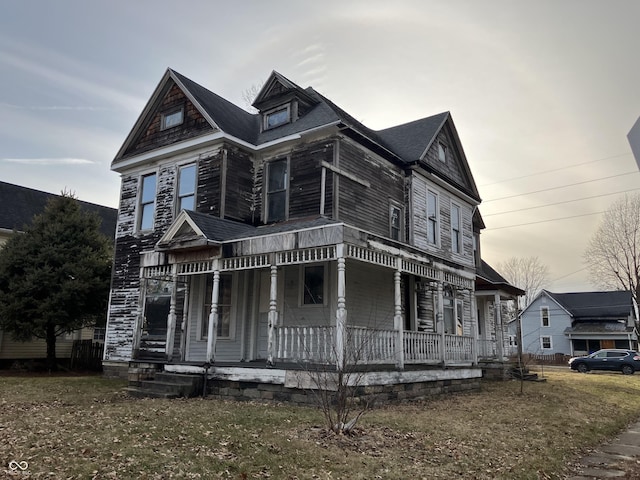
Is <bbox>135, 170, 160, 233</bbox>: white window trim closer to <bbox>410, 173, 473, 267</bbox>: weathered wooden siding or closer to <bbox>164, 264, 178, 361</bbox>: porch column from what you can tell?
<bbox>164, 264, 178, 361</bbox>: porch column

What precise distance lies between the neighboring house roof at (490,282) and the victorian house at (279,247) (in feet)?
5.97

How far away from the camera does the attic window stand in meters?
16.3

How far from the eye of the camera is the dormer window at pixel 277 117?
16.1m

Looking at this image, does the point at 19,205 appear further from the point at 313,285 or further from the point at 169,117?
the point at 313,285

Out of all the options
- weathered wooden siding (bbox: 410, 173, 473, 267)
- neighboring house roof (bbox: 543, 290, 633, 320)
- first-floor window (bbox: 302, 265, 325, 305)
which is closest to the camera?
first-floor window (bbox: 302, 265, 325, 305)

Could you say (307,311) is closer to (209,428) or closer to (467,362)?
(467,362)

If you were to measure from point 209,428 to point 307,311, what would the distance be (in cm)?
615

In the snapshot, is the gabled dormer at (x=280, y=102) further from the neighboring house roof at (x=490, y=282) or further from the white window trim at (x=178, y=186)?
the neighboring house roof at (x=490, y=282)

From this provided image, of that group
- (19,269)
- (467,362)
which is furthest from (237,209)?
(19,269)

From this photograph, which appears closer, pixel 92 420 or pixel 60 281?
pixel 92 420

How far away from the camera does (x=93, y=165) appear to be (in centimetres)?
1962

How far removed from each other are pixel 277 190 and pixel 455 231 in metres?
8.12

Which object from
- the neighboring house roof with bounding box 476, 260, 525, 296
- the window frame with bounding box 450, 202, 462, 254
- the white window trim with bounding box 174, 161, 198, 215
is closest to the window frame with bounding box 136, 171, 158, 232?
the white window trim with bounding box 174, 161, 198, 215

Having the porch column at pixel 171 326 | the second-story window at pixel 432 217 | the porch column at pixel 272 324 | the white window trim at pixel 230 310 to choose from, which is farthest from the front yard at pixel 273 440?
the second-story window at pixel 432 217
